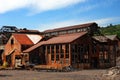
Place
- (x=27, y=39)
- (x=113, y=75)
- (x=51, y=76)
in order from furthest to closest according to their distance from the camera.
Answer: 1. (x=27, y=39)
2. (x=51, y=76)
3. (x=113, y=75)

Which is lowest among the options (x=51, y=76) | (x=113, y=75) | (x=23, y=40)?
(x=51, y=76)

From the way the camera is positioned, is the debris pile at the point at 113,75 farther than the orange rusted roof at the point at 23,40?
No

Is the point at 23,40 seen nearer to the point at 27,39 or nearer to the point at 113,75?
the point at 27,39

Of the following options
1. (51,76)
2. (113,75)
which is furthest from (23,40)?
(113,75)

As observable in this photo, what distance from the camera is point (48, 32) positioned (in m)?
87.6

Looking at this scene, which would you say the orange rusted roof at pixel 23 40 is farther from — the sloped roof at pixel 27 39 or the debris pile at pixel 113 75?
the debris pile at pixel 113 75

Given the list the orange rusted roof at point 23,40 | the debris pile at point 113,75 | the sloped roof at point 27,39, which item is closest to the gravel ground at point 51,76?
the debris pile at point 113,75

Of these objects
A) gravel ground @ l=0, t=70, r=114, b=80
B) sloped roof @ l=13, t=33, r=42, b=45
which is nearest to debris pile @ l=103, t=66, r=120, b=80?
gravel ground @ l=0, t=70, r=114, b=80

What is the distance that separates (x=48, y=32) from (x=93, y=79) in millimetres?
55571

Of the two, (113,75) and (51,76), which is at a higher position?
(113,75)

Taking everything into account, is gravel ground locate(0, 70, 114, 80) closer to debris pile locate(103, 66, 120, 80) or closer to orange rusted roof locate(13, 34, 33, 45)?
debris pile locate(103, 66, 120, 80)

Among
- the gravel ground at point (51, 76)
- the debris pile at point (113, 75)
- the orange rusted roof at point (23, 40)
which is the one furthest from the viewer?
the orange rusted roof at point (23, 40)

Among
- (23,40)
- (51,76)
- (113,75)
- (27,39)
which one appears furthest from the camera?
(27,39)

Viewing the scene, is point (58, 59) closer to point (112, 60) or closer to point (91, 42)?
point (91, 42)
